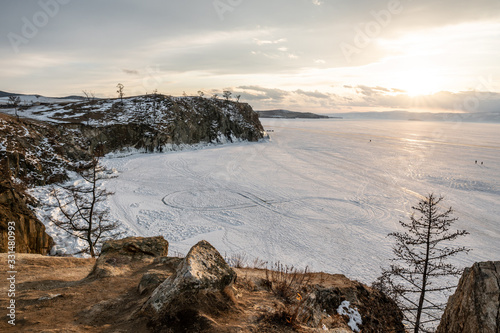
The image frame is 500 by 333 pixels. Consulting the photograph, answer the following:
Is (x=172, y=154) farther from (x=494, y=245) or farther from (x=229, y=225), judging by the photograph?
(x=494, y=245)

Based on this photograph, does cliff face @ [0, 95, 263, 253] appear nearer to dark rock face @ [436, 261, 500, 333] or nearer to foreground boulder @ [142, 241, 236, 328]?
foreground boulder @ [142, 241, 236, 328]

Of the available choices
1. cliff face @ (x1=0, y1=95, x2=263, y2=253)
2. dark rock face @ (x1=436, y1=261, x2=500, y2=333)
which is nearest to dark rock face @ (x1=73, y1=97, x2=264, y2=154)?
cliff face @ (x1=0, y1=95, x2=263, y2=253)

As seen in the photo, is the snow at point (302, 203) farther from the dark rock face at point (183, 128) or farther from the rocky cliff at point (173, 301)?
the rocky cliff at point (173, 301)

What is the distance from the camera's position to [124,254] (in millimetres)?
9531

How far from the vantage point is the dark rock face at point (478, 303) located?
15.0 feet

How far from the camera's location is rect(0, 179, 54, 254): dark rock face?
11.5 meters

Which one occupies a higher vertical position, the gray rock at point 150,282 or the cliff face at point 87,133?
the cliff face at point 87,133

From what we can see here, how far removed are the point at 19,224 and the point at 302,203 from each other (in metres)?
21.1

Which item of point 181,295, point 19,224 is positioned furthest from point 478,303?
point 19,224

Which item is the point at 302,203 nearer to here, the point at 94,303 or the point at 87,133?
the point at 94,303

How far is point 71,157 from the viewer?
124ft

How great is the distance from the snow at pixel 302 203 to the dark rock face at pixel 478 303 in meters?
10.1

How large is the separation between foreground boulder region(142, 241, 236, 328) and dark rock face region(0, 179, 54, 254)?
1017 cm

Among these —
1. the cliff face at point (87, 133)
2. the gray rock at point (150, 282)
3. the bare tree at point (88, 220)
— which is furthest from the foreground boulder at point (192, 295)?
the bare tree at point (88, 220)
